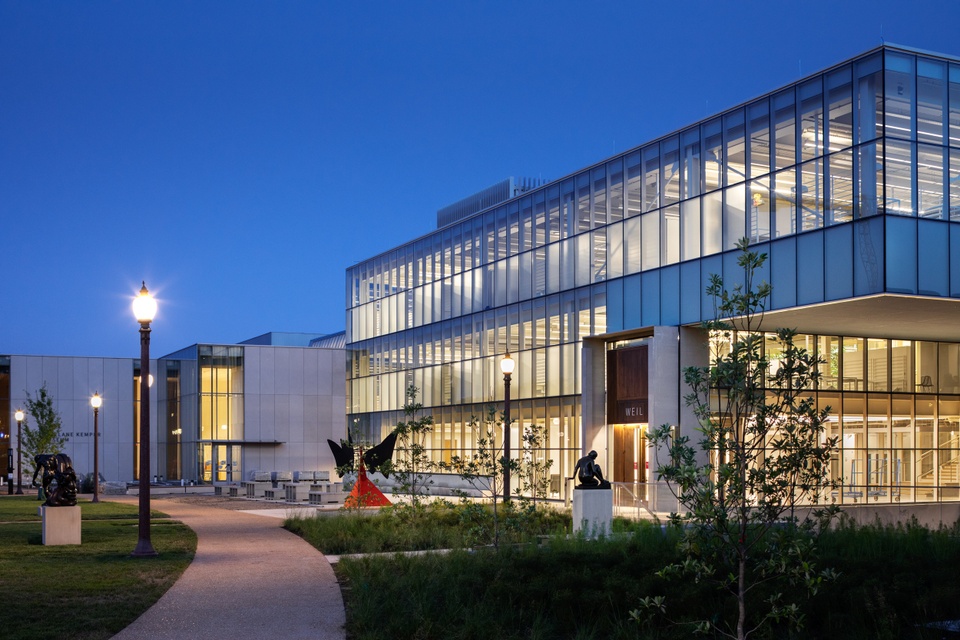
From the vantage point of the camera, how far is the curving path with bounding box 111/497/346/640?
11.8 meters

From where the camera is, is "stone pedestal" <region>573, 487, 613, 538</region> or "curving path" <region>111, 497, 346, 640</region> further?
"stone pedestal" <region>573, 487, 613, 538</region>

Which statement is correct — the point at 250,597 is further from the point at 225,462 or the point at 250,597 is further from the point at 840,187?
the point at 225,462

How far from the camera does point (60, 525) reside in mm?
21688

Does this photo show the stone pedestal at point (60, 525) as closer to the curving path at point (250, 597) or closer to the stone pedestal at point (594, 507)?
the curving path at point (250, 597)

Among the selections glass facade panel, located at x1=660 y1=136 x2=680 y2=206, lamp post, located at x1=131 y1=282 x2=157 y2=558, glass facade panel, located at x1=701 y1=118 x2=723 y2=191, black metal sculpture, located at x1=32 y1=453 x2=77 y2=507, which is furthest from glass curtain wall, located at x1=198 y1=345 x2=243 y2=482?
lamp post, located at x1=131 y1=282 x2=157 y2=558

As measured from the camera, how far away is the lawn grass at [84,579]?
39.5 feet

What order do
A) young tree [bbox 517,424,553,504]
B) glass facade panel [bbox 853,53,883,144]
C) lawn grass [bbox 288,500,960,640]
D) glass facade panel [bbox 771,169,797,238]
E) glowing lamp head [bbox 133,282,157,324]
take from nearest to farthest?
lawn grass [bbox 288,500,960,640] → glowing lamp head [bbox 133,282,157,324] → young tree [bbox 517,424,553,504] → glass facade panel [bbox 853,53,883,144] → glass facade panel [bbox 771,169,797,238]

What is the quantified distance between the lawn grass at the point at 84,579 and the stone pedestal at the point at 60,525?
315mm

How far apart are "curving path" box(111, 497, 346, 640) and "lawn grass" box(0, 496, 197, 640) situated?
1.03 ft

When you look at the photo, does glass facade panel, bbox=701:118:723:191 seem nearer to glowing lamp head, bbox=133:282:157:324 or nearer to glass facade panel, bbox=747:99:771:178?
glass facade panel, bbox=747:99:771:178

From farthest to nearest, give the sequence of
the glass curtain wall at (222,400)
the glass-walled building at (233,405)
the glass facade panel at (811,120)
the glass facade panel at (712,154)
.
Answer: the glass curtain wall at (222,400)
the glass-walled building at (233,405)
the glass facade panel at (712,154)
the glass facade panel at (811,120)

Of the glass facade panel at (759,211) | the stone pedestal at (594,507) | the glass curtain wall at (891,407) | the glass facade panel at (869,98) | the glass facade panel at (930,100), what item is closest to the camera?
the stone pedestal at (594,507)

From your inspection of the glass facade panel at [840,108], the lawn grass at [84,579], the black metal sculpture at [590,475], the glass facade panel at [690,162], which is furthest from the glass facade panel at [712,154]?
the lawn grass at [84,579]

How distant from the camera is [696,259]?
A: 116 feet
